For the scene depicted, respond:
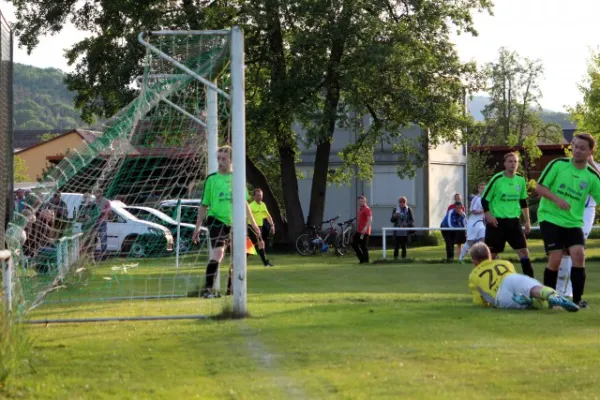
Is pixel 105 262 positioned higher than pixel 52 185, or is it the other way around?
pixel 52 185

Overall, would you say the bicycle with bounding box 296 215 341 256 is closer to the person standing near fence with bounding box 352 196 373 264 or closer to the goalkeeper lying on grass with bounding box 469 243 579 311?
the person standing near fence with bounding box 352 196 373 264

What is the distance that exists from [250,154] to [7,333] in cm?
3110

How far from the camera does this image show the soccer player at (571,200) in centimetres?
1227

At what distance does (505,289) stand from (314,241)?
77.4ft

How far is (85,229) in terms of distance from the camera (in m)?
16.5

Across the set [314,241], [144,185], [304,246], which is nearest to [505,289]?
[144,185]

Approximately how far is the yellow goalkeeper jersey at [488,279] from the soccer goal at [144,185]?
9.46 feet

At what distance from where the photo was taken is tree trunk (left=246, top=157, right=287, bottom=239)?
129 ft

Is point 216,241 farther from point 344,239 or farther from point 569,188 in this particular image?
point 344,239

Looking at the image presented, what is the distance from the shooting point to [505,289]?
12211 mm

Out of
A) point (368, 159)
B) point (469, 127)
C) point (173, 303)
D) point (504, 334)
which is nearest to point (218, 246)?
point (173, 303)

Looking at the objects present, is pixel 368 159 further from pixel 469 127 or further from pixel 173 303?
pixel 173 303

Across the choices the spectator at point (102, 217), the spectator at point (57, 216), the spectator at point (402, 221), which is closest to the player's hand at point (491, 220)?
the spectator at point (102, 217)

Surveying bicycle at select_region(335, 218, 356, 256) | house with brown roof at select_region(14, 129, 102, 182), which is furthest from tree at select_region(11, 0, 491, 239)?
house with brown roof at select_region(14, 129, 102, 182)
